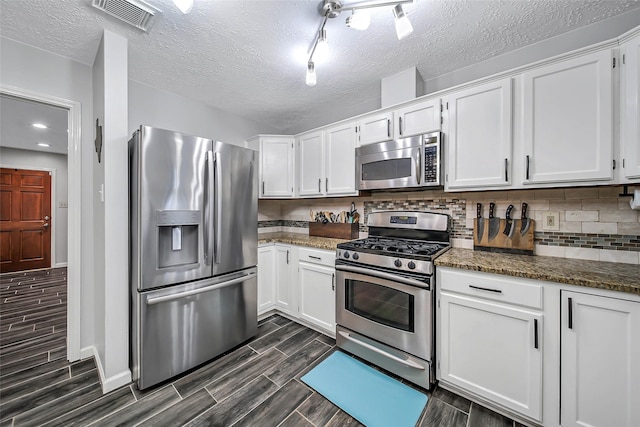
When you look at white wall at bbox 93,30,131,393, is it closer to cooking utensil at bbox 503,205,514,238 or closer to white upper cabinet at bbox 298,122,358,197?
white upper cabinet at bbox 298,122,358,197

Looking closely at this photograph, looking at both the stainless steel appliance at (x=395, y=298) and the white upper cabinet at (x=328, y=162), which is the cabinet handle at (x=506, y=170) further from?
the white upper cabinet at (x=328, y=162)

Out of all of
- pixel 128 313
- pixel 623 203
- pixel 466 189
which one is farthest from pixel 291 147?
pixel 623 203

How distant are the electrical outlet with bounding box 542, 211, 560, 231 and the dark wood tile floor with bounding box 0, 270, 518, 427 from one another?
130 cm

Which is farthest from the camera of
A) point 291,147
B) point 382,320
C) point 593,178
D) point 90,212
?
point 291,147

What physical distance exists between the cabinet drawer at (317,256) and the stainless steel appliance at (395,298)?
0.13 m

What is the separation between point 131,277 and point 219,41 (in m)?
1.85

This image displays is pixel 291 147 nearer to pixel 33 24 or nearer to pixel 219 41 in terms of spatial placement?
pixel 219 41

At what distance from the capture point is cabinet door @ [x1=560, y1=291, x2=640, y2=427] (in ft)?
3.89

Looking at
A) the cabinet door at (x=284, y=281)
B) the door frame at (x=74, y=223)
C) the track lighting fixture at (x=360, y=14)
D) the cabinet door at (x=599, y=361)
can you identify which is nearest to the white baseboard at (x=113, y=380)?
the door frame at (x=74, y=223)

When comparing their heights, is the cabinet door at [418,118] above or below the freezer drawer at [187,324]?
above

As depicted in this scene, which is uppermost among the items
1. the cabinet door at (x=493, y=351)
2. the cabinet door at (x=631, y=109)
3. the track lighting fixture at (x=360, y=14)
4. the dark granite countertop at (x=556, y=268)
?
the track lighting fixture at (x=360, y=14)

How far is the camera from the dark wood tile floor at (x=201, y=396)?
4.94 feet

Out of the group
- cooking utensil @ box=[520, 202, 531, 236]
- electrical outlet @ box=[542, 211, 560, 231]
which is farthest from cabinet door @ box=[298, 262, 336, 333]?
electrical outlet @ box=[542, 211, 560, 231]

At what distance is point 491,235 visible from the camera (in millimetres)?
2010
